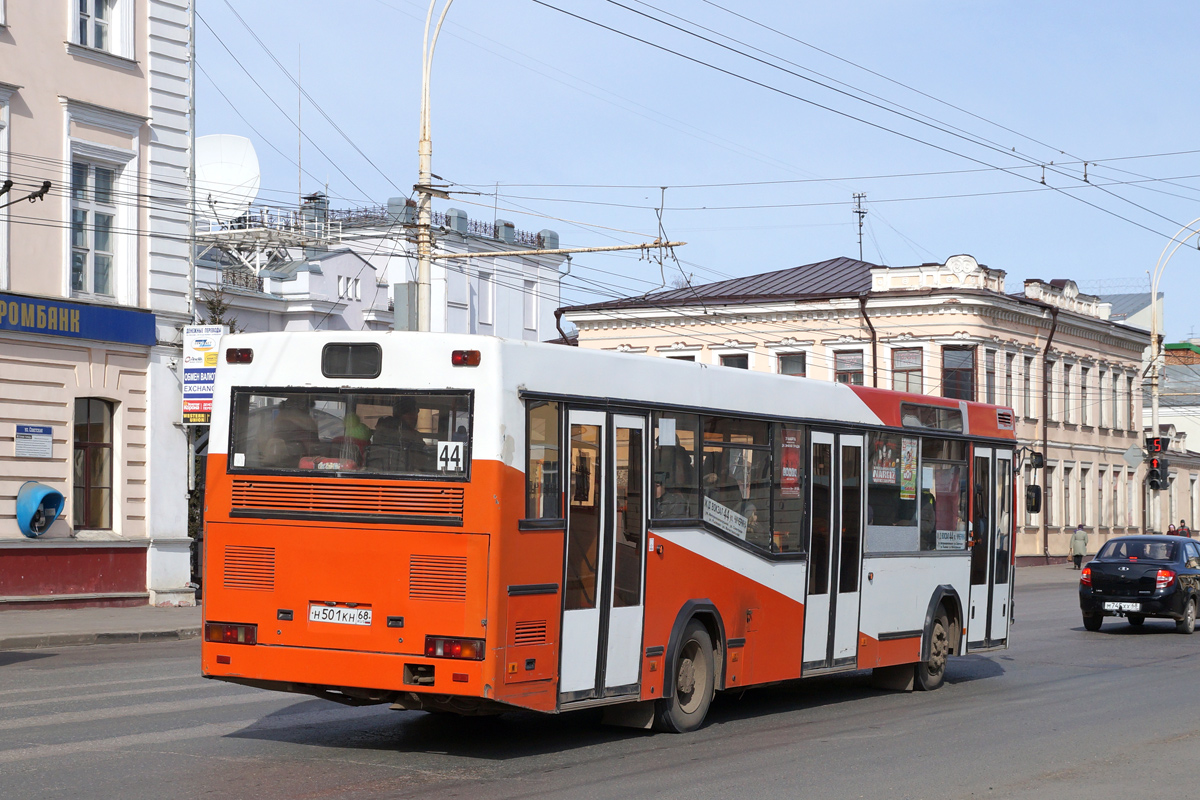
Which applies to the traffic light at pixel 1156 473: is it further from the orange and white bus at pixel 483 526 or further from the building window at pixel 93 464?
the orange and white bus at pixel 483 526

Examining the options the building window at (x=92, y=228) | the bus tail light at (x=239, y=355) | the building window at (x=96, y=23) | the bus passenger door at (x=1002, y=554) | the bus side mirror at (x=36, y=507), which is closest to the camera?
the bus tail light at (x=239, y=355)

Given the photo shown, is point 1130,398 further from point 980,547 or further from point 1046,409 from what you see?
point 980,547

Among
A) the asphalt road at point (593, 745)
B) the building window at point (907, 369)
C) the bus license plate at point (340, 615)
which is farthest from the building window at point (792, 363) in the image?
the bus license plate at point (340, 615)

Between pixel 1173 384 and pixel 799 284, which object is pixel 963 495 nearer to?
pixel 799 284

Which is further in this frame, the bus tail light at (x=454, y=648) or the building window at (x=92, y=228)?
the building window at (x=92, y=228)

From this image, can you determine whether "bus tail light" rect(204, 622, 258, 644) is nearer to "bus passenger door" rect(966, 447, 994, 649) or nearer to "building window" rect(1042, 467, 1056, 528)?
"bus passenger door" rect(966, 447, 994, 649)

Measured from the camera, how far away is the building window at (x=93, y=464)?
24609 mm

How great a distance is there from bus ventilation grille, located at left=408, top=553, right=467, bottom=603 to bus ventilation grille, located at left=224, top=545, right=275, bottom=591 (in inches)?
40.6

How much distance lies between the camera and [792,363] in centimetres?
5369

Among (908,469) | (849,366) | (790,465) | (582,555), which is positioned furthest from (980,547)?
(849,366)

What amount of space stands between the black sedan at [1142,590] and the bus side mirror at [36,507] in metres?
16.4

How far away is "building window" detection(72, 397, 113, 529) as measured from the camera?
2461 cm

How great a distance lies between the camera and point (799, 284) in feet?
182

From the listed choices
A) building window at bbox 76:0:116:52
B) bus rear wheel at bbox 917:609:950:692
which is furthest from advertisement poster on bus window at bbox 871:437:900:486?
building window at bbox 76:0:116:52
